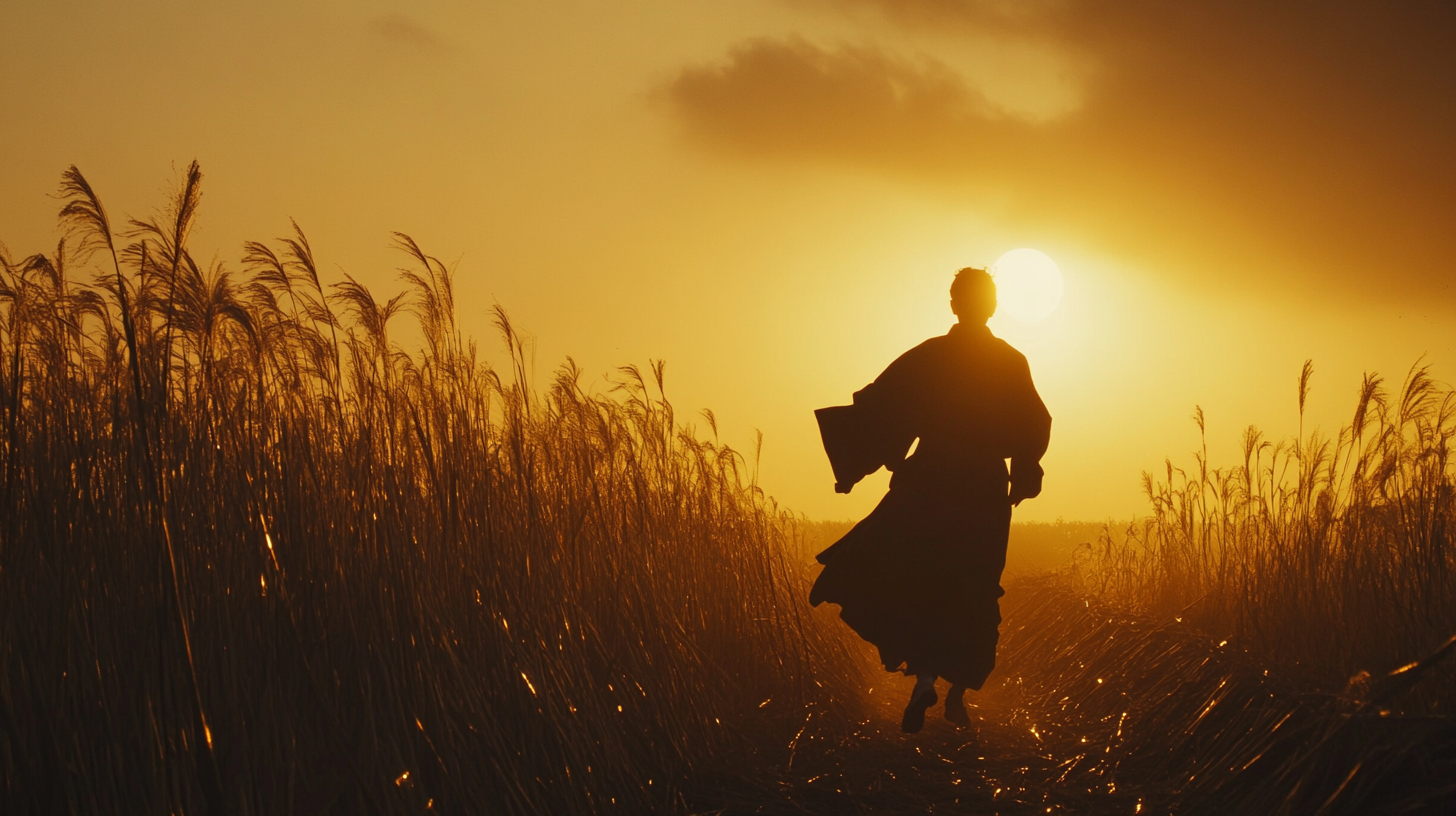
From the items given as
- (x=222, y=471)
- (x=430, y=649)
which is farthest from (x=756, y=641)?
(x=222, y=471)

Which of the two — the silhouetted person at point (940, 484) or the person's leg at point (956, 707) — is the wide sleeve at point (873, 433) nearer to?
the silhouetted person at point (940, 484)

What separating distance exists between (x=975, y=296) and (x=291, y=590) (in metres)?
3.66

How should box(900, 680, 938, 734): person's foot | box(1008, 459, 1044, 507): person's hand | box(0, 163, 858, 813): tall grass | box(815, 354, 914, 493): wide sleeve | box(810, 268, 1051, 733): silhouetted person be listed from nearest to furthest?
box(0, 163, 858, 813): tall grass
box(900, 680, 938, 734): person's foot
box(810, 268, 1051, 733): silhouetted person
box(1008, 459, 1044, 507): person's hand
box(815, 354, 914, 493): wide sleeve

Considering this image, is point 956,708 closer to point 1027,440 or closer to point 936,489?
point 936,489

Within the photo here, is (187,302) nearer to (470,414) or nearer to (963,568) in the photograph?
(470,414)

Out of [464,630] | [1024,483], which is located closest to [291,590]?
[464,630]

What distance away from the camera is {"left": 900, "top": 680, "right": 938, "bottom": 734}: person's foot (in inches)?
175

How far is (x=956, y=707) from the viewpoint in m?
4.74

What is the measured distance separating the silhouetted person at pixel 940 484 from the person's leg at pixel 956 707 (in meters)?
0.07

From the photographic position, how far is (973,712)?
5234 mm

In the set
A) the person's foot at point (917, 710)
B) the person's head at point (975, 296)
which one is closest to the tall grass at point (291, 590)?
the person's foot at point (917, 710)

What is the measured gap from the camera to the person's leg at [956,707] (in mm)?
4703

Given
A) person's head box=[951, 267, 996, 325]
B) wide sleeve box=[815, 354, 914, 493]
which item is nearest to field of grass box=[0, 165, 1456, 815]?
wide sleeve box=[815, 354, 914, 493]

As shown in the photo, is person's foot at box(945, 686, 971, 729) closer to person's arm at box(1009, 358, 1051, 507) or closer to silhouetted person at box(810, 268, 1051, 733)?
silhouetted person at box(810, 268, 1051, 733)
